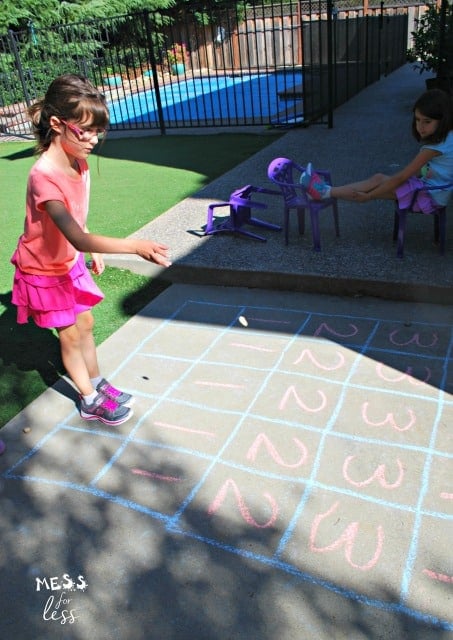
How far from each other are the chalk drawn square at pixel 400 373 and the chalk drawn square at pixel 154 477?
101 centimetres

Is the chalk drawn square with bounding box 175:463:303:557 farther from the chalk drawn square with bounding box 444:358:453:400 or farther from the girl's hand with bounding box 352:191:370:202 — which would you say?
the girl's hand with bounding box 352:191:370:202

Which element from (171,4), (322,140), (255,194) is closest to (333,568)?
(255,194)

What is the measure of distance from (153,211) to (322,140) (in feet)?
11.4

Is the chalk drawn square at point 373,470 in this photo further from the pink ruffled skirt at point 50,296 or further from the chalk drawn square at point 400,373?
the pink ruffled skirt at point 50,296

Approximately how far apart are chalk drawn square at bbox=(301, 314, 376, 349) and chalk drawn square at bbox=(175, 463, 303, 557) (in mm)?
1206

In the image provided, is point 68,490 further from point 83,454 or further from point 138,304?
point 138,304

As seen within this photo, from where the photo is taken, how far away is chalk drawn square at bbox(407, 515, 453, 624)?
1787 millimetres

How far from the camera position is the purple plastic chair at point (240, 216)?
4.62 m

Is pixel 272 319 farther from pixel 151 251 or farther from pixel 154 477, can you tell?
pixel 151 251

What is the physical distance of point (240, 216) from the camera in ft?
15.6

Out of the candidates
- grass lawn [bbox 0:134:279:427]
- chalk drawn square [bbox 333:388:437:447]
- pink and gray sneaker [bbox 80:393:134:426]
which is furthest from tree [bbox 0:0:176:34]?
chalk drawn square [bbox 333:388:437:447]

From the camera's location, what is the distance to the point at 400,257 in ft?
13.2

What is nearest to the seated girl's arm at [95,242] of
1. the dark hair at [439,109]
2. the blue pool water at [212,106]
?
the dark hair at [439,109]

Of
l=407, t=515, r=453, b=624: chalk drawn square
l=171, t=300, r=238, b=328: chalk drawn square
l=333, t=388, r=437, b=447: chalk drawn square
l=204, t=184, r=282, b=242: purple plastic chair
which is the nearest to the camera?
l=407, t=515, r=453, b=624: chalk drawn square
